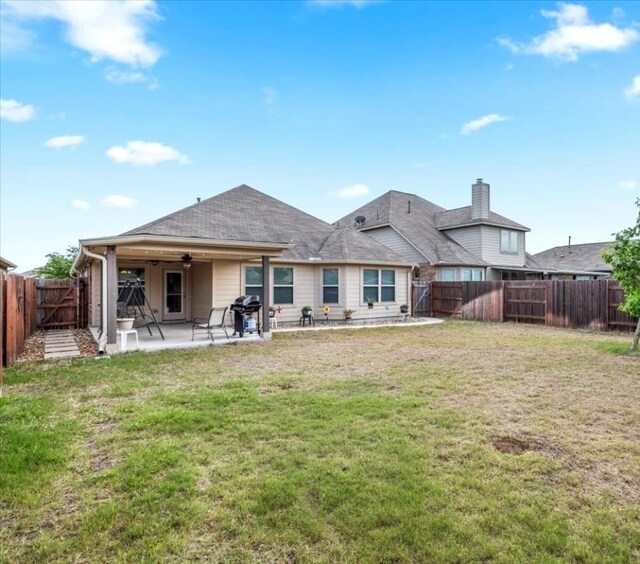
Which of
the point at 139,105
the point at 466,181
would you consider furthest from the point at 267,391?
the point at 466,181

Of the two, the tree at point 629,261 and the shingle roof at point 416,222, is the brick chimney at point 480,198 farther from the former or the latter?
the tree at point 629,261

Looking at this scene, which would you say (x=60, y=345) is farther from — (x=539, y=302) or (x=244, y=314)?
(x=539, y=302)

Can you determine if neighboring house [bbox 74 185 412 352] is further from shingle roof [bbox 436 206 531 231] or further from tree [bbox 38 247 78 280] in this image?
tree [bbox 38 247 78 280]

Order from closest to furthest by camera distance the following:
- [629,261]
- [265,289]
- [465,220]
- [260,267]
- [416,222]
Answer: [629,261]
[265,289]
[260,267]
[465,220]
[416,222]

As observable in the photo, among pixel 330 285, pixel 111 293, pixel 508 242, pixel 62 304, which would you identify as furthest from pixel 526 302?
pixel 62 304

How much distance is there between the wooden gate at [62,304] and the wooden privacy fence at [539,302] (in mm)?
13516

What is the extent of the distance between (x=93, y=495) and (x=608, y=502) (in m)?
3.63

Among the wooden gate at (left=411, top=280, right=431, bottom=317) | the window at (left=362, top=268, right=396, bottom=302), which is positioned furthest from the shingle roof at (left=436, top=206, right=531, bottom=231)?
the window at (left=362, top=268, right=396, bottom=302)

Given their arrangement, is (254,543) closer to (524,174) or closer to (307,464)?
(307,464)

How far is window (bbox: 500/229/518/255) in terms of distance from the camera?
23.1m

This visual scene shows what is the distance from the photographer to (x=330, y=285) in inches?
Answer: 599

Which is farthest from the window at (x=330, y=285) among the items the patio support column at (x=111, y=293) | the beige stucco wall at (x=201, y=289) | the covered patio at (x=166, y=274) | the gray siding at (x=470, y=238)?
the gray siding at (x=470, y=238)

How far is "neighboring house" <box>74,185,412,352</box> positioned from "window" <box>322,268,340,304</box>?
0.12 ft

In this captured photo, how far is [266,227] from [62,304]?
25.3 feet
